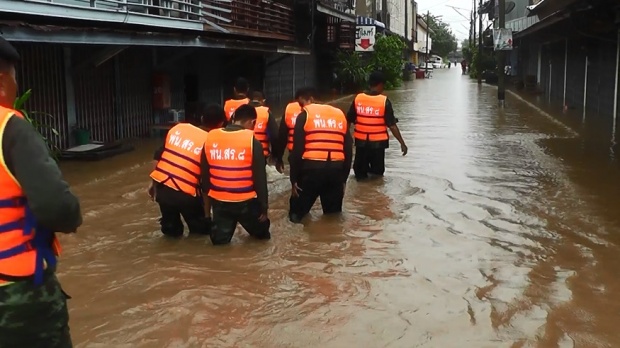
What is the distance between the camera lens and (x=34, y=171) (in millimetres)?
2709

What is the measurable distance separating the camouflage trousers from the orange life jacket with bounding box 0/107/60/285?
0.04 meters

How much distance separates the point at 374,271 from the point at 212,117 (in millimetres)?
2133

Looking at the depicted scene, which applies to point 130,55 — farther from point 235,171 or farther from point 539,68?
point 539,68

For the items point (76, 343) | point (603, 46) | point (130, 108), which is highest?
point (603, 46)

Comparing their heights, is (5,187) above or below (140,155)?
above

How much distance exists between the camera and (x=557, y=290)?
5.87 m

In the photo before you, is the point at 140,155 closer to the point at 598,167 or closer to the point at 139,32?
the point at 139,32

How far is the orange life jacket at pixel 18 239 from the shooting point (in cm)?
287

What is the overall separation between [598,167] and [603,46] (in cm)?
1035

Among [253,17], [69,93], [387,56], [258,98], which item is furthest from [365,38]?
[258,98]

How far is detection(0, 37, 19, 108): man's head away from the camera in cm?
286

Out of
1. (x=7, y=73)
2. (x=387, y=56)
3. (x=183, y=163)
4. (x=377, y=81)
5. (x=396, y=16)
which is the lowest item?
(x=183, y=163)

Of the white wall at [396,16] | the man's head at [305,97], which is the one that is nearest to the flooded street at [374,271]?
the man's head at [305,97]

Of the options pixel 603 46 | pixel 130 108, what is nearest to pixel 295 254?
pixel 130 108
